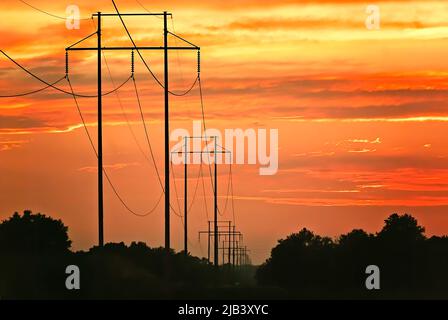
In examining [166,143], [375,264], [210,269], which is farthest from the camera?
[210,269]

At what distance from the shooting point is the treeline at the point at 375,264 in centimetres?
9324

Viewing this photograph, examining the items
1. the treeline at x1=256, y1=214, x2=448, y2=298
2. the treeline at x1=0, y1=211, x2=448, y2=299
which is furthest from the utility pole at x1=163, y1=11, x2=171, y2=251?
the treeline at x1=256, y1=214, x2=448, y2=298

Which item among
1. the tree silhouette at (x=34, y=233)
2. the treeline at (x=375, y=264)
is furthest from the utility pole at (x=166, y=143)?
the tree silhouette at (x=34, y=233)

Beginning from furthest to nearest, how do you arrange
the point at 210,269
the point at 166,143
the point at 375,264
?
the point at 210,269, the point at 375,264, the point at 166,143

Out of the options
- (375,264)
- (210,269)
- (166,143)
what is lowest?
(210,269)

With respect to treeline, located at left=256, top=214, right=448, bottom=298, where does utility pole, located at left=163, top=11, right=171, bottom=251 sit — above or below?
above

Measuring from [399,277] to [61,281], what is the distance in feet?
146

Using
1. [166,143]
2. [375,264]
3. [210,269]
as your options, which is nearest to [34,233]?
[375,264]

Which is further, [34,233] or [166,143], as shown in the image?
[34,233]

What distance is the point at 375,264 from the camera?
336ft

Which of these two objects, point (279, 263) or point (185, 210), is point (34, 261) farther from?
point (279, 263)

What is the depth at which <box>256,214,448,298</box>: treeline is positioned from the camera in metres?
93.2

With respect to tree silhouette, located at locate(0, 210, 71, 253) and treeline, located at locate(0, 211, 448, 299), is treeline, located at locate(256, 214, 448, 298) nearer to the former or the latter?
treeline, located at locate(0, 211, 448, 299)

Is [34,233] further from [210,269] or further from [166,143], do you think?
[166,143]
